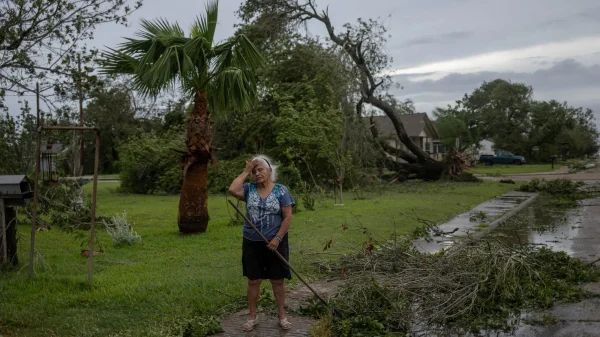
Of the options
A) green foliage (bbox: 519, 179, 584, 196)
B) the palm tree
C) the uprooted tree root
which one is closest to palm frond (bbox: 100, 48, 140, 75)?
the palm tree

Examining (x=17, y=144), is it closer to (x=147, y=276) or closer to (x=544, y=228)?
(x=147, y=276)

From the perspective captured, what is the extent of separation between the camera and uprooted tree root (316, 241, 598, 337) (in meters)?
6.28

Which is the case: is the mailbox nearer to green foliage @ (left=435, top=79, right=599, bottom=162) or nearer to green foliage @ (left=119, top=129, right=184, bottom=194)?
green foliage @ (left=119, top=129, right=184, bottom=194)

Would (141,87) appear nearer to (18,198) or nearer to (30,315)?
(18,198)

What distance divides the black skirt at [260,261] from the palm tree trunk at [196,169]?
20.5 ft

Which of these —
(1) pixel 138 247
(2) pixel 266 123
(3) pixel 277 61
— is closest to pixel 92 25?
(1) pixel 138 247

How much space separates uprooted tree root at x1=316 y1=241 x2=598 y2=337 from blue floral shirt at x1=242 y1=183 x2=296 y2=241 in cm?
112

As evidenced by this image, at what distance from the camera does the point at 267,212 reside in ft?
19.3

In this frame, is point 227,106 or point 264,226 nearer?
point 264,226

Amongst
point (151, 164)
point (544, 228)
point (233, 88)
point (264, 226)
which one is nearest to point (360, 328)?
point (264, 226)

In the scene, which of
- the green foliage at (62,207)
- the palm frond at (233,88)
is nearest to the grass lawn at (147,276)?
the green foliage at (62,207)

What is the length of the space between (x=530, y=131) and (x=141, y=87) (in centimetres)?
6569

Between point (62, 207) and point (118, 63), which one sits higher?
point (118, 63)

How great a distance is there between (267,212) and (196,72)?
6.57 metres
